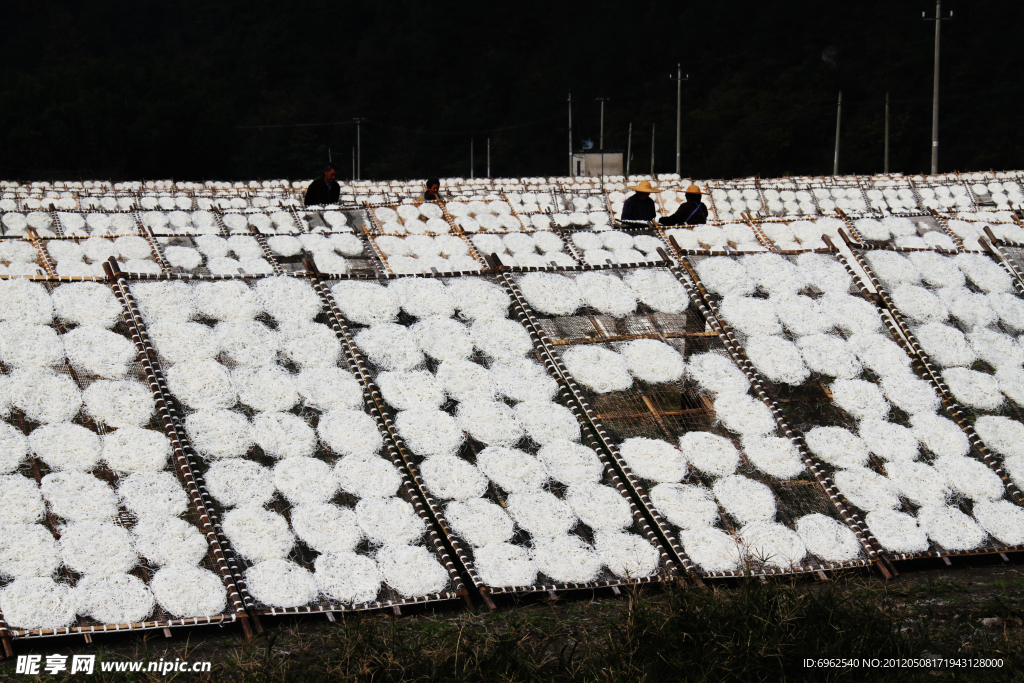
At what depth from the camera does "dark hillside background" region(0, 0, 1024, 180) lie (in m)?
52.2

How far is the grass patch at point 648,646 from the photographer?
350 centimetres

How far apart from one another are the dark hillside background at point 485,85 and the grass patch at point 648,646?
48625mm

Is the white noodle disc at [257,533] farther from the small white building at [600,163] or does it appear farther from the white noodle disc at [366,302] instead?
the small white building at [600,163]

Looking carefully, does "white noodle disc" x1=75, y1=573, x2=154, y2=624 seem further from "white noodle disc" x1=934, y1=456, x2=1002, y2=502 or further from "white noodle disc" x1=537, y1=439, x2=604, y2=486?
"white noodle disc" x1=934, y1=456, x2=1002, y2=502

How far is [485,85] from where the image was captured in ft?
278

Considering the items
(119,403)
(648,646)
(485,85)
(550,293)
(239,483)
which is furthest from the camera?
(485,85)

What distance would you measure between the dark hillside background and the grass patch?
48625 mm

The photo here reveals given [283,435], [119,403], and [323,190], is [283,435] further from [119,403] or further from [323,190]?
[323,190]

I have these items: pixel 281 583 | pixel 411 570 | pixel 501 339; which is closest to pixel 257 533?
pixel 281 583

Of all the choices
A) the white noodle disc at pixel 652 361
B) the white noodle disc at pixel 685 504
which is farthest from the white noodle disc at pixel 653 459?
the white noodle disc at pixel 652 361

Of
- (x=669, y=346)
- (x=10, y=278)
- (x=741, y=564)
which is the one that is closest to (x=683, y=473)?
(x=741, y=564)

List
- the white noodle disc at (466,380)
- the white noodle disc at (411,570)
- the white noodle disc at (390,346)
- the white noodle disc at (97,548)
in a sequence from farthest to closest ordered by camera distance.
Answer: the white noodle disc at (390,346) < the white noodle disc at (466,380) < the white noodle disc at (411,570) < the white noodle disc at (97,548)

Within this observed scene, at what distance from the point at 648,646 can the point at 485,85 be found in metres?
84.5

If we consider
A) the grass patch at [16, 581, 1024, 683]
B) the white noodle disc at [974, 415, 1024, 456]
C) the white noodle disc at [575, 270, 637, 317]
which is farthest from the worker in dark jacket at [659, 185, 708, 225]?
the grass patch at [16, 581, 1024, 683]
